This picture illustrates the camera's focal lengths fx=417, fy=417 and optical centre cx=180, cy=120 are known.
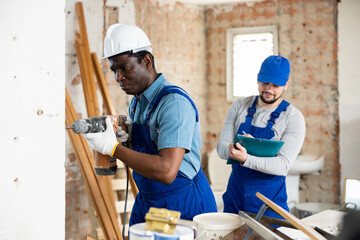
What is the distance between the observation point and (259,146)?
2.38 m

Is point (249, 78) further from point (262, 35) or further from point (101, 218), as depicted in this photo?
point (101, 218)

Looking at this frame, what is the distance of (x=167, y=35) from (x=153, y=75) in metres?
2.52

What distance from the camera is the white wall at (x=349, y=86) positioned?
414cm

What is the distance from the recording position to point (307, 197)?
14.6 ft

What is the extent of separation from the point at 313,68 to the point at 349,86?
401mm

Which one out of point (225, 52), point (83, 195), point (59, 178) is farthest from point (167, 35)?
point (59, 178)

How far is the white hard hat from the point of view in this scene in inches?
68.5

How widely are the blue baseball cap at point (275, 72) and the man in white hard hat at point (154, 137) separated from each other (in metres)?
0.90

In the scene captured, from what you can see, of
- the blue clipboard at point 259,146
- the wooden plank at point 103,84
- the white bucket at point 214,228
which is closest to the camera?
the white bucket at point 214,228

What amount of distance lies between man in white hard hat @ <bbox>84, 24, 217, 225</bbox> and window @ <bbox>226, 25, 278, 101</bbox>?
291 cm

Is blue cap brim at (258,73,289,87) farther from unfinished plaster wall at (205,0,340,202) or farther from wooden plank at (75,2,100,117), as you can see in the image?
unfinished plaster wall at (205,0,340,202)

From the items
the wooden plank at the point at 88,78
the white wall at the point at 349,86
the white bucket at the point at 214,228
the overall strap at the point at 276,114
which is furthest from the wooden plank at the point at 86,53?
the white wall at the point at 349,86

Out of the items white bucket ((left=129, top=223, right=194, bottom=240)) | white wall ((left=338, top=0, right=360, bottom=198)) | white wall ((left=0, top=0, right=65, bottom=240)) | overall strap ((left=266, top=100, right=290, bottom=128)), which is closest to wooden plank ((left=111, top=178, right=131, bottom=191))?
overall strap ((left=266, top=100, right=290, bottom=128))

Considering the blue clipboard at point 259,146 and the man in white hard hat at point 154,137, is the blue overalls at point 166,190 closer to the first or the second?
the man in white hard hat at point 154,137
